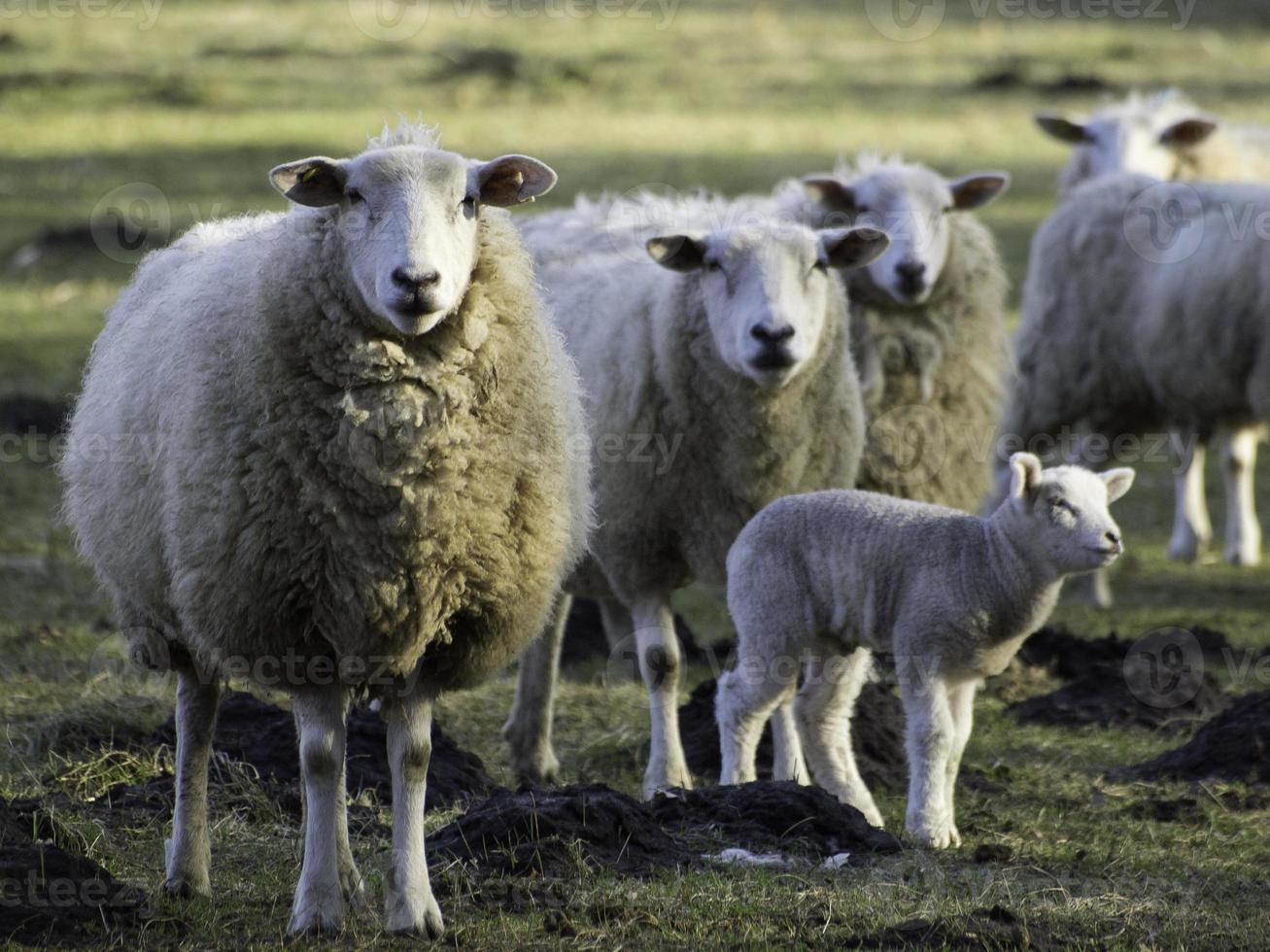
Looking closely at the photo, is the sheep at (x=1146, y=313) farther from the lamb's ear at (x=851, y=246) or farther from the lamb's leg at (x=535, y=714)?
the lamb's leg at (x=535, y=714)

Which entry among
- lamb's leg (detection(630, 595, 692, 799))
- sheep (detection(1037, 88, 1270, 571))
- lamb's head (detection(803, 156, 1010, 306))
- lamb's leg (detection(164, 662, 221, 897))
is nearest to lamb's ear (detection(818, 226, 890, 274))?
lamb's head (detection(803, 156, 1010, 306))

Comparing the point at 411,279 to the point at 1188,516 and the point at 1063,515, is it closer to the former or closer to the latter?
the point at 1063,515

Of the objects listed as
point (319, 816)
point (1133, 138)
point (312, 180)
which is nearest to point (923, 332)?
point (312, 180)

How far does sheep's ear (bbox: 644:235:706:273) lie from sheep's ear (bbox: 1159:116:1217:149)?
20.7ft

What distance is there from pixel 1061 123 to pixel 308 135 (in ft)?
29.7

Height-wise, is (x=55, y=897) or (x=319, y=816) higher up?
(x=319, y=816)

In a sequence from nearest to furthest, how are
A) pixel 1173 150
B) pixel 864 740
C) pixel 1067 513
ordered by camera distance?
pixel 1067 513 < pixel 864 740 < pixel 1173 150

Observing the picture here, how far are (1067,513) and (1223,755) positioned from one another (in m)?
1.67

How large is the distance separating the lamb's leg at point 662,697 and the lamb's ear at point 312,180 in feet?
7.86

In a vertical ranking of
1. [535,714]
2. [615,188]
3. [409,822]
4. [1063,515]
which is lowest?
[535,714]

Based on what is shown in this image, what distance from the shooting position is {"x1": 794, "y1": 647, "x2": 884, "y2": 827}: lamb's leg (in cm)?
609

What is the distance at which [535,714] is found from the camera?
7.07 m

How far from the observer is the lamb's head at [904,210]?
7.41 m

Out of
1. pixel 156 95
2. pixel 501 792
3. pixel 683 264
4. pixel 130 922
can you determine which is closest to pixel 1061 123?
pixel 683 264
